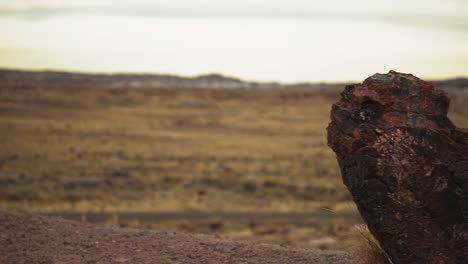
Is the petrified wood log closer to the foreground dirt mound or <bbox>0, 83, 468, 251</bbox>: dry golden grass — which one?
<bbox>0, 83, 468, 251</bbox>: dry golden grass

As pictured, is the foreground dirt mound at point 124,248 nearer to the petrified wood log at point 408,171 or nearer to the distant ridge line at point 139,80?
the petrified wood log at point 408,171

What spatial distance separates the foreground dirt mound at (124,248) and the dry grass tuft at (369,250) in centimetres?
71

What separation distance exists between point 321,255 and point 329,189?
2168 centimetres

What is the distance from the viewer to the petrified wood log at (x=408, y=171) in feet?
20.5

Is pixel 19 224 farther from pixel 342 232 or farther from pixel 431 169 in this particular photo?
pixel 342 232

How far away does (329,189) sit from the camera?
96.9 ft

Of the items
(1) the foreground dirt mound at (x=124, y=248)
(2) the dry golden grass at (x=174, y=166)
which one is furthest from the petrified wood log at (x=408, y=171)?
(1) the foreground dirt mound at (x=124, y=248)

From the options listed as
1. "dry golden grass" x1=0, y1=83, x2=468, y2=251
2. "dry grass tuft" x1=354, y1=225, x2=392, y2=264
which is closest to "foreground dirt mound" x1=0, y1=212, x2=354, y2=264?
"dry grass tuft" x1=354, y1=225, x2=392, y2=264

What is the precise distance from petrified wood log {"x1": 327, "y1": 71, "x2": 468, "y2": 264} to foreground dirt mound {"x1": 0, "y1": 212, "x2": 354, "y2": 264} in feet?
5.46

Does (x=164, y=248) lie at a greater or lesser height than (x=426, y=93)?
lesser

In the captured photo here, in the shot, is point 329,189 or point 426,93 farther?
point 329,189

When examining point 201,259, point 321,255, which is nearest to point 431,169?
point 321,255

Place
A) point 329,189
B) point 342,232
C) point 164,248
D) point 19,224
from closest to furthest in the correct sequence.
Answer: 1. point 164,248
2. point 19,224
3. point 342,232
4. point 329,189

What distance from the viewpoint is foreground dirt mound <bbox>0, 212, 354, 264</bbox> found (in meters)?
Answer: 8.18
